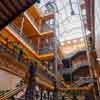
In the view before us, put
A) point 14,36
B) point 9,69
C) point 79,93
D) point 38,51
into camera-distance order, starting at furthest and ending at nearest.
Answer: point 38,51
point 14,36
point 9,69
point 79,93

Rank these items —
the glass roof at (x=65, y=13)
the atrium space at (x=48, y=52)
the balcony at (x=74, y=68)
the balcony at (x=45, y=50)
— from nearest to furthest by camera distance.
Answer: the atrium space at (x=48, y=52) → the glass roof at (x=65, y=13) → the balcony at (x=74, y=68) → the balcony at (x=45, y=50)

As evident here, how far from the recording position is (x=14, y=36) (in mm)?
14297

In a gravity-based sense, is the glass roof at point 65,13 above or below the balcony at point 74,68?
above

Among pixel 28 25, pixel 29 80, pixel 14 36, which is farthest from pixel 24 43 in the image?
pixel 29 80

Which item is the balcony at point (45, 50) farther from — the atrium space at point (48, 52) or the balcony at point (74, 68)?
the balcony at point (74, 68)

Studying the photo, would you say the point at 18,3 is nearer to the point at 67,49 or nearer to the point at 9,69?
the point at 9,69

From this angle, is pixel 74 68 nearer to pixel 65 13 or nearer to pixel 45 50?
pixel 45 50

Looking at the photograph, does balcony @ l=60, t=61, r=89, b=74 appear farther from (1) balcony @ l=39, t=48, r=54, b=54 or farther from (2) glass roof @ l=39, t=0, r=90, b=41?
(2) glass roof @ l=39, t=0, r=90, b=41

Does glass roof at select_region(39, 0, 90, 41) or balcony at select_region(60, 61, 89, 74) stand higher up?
glass roof at select_region(39, 0, 90, 41)

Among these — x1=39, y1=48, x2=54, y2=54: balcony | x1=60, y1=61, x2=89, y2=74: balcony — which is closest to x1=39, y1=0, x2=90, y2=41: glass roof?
x1=39, y1=48, x2=54, y2=54: balcony

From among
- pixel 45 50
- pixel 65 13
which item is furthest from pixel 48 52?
pixel 65 13

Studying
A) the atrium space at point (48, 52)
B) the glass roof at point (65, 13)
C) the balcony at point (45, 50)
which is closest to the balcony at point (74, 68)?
the atrium space at point (48, 52)

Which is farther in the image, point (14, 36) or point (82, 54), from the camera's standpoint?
point (82, 54)

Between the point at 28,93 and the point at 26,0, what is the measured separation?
81.4 inches
